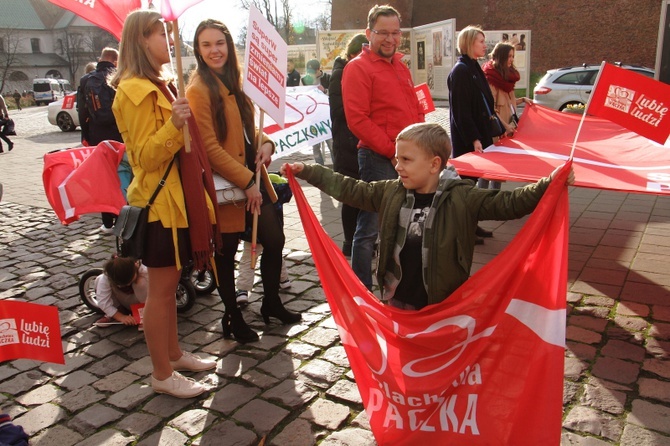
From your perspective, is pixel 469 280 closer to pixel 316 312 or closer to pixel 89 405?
pixel 316 312

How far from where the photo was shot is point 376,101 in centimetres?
439

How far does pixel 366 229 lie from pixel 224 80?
60.9 inches

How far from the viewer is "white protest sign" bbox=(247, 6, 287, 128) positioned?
11.9 feet

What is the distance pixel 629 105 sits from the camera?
3055 millimetres

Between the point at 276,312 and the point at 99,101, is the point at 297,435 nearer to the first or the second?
→ the point at 276,312

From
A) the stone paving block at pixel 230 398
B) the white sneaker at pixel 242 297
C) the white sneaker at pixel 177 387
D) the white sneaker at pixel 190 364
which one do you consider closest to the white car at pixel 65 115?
the white sneaker at pixel 242 297

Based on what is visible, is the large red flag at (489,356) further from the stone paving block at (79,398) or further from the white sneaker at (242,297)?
the white sneaker at (242,297)

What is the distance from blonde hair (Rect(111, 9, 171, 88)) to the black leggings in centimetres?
115

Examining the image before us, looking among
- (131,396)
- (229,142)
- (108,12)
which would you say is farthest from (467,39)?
(131,396)

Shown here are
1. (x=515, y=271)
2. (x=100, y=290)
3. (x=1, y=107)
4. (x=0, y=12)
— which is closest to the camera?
(x=515, y=271)

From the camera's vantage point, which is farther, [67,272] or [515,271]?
[67,272]

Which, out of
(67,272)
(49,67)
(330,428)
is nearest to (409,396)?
(330,428)

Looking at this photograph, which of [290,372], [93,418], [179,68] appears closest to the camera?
[179,68]

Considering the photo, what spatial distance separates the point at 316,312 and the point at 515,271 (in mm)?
2140
